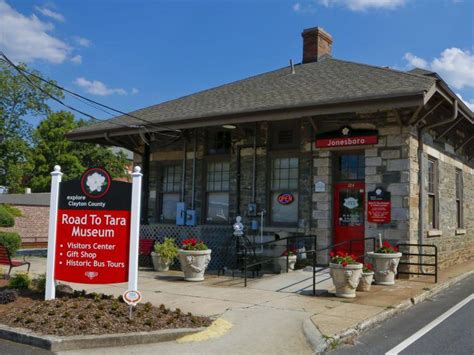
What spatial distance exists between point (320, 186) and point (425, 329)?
236 inches

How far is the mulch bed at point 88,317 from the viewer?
6203 mm

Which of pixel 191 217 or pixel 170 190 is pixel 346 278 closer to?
pixel 191 217

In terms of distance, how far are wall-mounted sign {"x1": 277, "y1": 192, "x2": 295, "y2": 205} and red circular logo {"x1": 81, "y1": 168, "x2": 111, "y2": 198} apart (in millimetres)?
6546

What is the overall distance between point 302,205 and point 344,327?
6477 mm

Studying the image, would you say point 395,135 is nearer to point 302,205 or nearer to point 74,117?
point 302,205

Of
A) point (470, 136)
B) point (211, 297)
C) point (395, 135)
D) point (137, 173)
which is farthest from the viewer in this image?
point (470, 136)

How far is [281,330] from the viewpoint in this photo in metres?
6.61

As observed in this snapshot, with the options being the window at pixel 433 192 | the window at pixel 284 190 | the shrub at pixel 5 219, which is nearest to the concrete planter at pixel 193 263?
the window at pixel 284 190

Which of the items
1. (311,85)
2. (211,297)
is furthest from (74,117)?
(211,297)

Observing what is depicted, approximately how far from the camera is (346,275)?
873 centimetres

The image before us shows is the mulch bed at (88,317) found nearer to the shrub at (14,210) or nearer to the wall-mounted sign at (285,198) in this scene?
the wall-mounted sign at (285,198)

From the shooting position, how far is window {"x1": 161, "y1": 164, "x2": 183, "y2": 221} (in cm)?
1562

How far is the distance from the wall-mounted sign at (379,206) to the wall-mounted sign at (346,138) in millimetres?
1250

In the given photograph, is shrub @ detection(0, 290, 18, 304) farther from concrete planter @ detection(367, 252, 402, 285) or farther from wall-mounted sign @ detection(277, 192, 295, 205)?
wall-mounted sign @ detection(277, 192, 295, 205)
